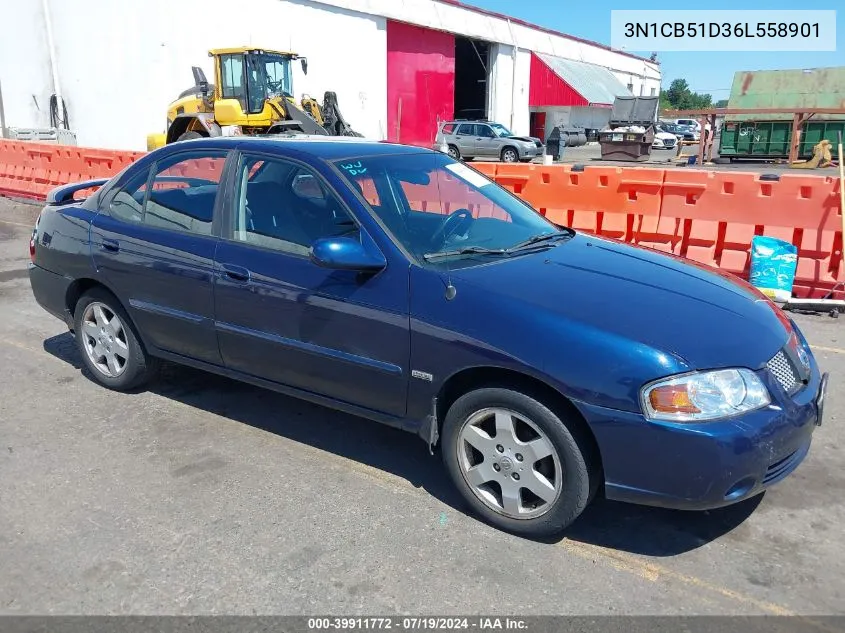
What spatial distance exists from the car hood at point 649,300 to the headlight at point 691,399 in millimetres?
72

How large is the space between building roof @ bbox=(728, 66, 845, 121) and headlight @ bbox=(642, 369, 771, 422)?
27.4 m

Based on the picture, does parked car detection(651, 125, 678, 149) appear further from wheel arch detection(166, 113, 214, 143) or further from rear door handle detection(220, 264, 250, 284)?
rear door handle detection(220, 264, 250, 284)

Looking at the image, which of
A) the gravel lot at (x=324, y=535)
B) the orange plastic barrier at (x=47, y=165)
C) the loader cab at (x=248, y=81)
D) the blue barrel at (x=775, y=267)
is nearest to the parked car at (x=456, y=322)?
the gravel lot at (x=324, y=535)

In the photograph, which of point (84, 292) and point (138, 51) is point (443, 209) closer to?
point (84, 292)

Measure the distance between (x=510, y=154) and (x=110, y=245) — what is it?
24880mm

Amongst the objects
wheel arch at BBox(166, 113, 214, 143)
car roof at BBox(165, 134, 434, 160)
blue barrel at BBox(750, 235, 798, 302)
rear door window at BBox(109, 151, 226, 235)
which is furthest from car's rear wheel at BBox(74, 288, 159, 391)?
wheel arch at BBox(166, 113, 214, 143)

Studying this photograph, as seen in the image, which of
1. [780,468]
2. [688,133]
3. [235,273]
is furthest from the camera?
[688,133]

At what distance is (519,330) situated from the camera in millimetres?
2910

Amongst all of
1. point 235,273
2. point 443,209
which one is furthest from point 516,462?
point 235,273

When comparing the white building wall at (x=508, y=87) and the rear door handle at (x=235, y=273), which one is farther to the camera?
the white building wall at (x=508, y=87)

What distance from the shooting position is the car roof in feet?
12.4

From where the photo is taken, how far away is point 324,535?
311 centimetres

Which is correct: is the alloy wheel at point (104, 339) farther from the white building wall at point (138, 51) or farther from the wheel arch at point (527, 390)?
the white building wall at point (138, 51)

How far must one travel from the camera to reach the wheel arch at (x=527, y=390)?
287 centimetres
